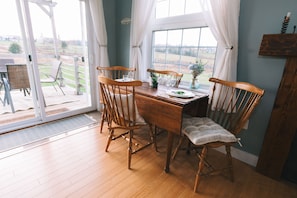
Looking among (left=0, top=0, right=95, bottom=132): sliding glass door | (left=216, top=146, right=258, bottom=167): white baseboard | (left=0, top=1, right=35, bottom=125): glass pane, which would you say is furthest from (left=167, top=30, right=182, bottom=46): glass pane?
(left=0, top=1, right=35, bottom=125): glass pane

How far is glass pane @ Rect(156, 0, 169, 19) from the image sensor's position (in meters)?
2.21

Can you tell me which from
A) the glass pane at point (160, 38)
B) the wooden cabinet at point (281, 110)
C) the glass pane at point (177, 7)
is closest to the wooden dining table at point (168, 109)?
the wooden cabinet at point (281, 110)

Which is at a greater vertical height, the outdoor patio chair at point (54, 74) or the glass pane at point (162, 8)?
the glass pane at point (162, 8)

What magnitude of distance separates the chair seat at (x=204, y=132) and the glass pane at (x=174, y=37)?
123 cm

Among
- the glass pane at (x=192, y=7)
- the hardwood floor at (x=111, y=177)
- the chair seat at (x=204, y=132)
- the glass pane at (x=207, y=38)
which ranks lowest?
the hardwood floor at (x=111, y=177)

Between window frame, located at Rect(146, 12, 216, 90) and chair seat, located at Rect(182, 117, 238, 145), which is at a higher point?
window frame, located at Rect(146, 12, 216, 90)

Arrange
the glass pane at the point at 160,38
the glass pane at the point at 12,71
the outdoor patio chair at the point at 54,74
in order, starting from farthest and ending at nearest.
A: 1. the outdoor patio chair at the point at 54,74
2. the glass pane at the point at 160,38
3. the glass pane at the point at 12,71

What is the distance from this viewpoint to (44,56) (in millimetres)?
2387

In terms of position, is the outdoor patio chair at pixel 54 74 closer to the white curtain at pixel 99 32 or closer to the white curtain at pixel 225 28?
the white curtain at pixel 99 32

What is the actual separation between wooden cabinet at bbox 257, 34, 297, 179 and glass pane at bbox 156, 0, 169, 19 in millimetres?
1386

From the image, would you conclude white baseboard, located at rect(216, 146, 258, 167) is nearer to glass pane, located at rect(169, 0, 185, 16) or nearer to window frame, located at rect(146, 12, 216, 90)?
window frame, located at rect(146, 12, 216, 90)

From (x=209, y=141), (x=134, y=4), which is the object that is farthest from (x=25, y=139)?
(x=134, y=4)

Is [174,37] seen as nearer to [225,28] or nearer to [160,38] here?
[160,38]

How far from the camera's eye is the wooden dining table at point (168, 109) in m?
1.35
